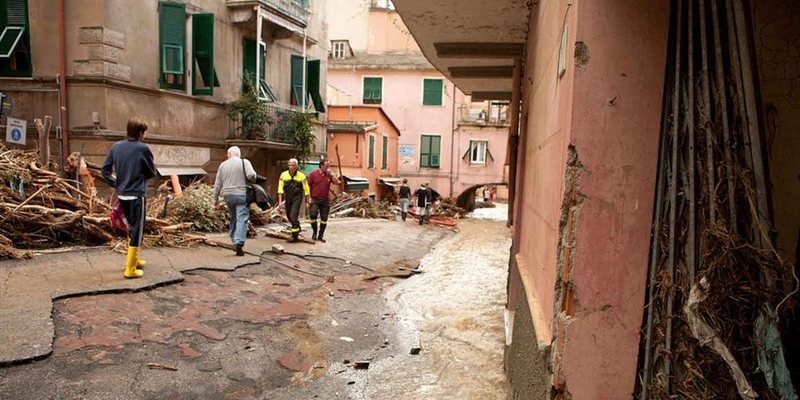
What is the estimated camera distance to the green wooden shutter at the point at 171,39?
11758 millimetres

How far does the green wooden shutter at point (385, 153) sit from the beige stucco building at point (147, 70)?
12603mm

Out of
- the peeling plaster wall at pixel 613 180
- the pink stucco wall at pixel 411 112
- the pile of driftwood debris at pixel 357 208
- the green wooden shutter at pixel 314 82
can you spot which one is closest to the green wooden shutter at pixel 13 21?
the green wooden shutter at pixel 314 82

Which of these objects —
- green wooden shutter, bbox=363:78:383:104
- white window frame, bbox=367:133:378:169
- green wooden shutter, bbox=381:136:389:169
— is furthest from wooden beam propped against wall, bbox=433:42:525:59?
green wooden shutter, bbox=363:78:383:104

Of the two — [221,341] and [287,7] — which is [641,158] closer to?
[221,341]

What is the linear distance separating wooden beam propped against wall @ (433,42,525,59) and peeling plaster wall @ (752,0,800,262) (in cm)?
415

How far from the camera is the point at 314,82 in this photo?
18031 mm

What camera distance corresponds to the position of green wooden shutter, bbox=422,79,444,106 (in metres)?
31.0

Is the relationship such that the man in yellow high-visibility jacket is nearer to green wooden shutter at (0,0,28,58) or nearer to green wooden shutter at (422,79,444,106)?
green wooden shutter at (0,0,28,58)

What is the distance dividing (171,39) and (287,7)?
474cm

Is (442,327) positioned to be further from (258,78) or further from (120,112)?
(258,78)

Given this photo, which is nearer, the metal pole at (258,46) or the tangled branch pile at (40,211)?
the tangled branch pile at (40,211)

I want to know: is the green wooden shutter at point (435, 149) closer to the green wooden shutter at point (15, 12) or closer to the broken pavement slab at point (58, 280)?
the green wooden shutter at point (15, 12)

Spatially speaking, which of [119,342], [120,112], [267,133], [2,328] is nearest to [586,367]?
[119,342]

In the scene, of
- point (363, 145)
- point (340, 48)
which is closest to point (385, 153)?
point (363, 145)
